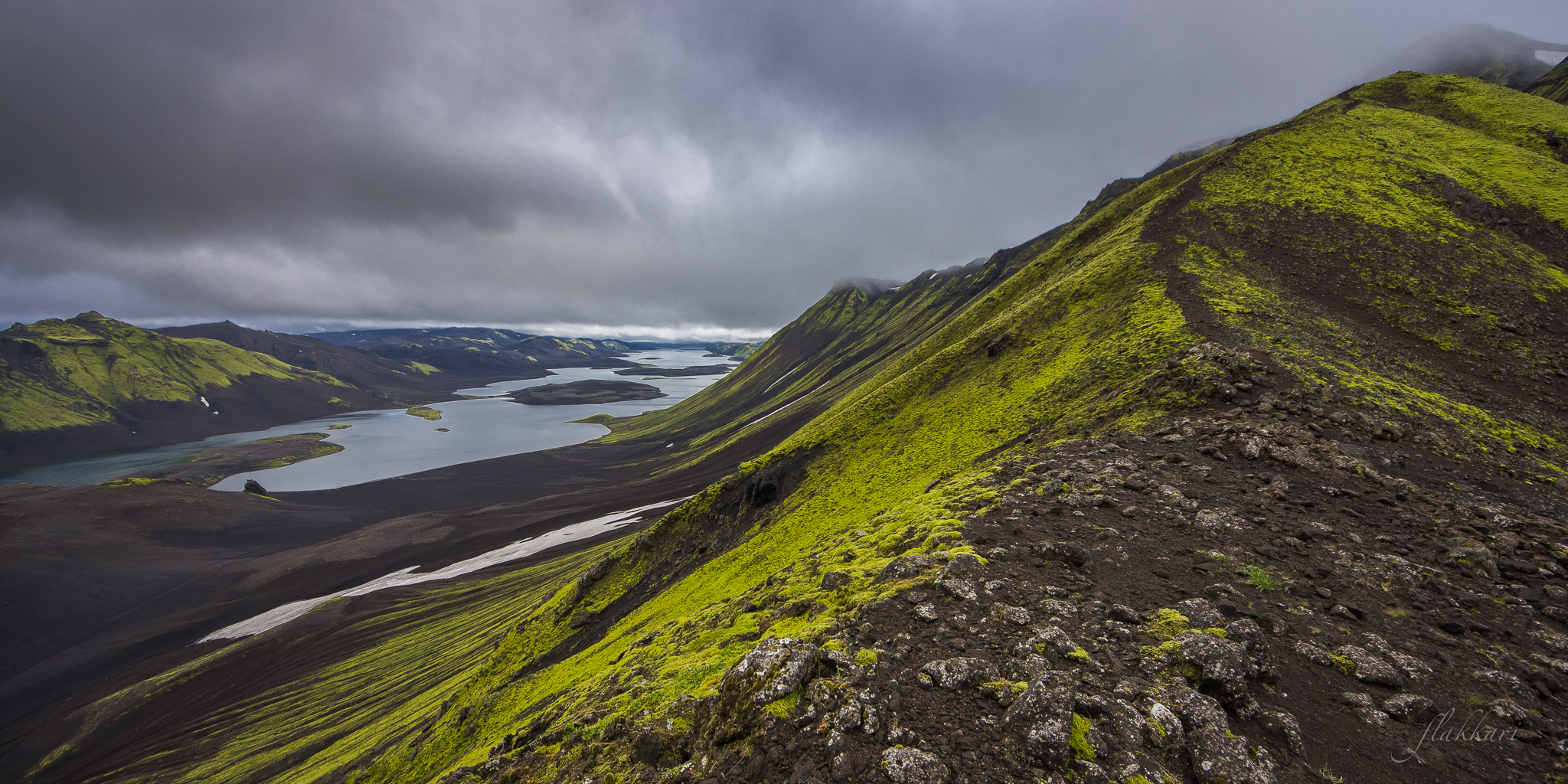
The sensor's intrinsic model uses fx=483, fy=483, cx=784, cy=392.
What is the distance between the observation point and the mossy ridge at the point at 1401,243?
1784 centimetres

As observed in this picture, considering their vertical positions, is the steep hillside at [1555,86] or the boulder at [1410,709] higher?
the steep hillside at [1555,86]

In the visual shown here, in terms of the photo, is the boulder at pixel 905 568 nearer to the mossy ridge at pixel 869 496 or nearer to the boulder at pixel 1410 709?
the mossy ridge at pixel 869 496

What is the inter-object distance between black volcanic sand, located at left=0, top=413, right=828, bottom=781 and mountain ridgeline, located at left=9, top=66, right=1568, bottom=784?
22.1 metres

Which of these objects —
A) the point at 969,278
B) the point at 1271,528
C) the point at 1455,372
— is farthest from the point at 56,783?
the point at 969,278

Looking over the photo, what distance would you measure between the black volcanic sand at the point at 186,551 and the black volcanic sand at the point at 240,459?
1092 inches

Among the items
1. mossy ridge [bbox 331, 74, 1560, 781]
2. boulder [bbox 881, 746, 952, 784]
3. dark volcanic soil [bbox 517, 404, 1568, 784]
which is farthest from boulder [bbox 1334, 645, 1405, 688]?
mossy ridge [bbox 331, 74, 1560, 781]

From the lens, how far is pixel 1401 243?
27.7 meters

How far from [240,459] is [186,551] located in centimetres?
10505

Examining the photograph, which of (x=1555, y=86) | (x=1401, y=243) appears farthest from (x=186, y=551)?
(x=1555, y=86)

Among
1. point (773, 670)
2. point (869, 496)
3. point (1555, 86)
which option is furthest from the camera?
point (1555, 86)

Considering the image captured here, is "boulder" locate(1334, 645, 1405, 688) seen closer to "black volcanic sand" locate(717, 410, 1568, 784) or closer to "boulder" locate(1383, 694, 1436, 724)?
"black volcanic sand" locate(717, 410, 1568, 784)

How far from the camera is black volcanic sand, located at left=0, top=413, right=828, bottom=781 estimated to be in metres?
60.2

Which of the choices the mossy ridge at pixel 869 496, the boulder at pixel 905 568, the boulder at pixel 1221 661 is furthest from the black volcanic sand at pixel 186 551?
the boulder at pixel 1221 661
